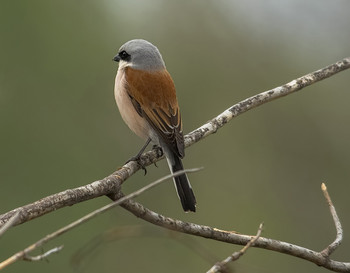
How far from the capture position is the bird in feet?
13.3

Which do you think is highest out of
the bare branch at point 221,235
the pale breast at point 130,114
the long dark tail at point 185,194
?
the pale breast at point 130,114

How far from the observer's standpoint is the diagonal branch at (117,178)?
91.7 inches

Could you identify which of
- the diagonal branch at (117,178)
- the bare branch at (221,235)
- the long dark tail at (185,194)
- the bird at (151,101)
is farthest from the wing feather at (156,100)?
the bare branch at (221,235)

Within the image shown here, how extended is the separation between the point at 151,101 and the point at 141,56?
17.1 inches

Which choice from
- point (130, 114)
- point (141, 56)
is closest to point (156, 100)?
point (130, 114)

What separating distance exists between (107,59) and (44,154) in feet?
5.68

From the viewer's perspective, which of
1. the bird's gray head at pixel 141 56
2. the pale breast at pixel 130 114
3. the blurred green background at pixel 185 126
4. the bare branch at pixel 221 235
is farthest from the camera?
the blurred green background at pixel 185 126

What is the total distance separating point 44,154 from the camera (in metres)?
6.30

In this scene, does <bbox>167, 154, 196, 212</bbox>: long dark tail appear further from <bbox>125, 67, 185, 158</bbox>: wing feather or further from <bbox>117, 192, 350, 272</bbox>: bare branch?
<bbox>117, 192, 350, 272</bbox>: bare branch

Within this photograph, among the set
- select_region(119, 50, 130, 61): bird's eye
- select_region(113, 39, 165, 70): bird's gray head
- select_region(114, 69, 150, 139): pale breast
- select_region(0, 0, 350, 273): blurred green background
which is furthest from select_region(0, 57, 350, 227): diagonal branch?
select_region(0, 0, 350, 273): blurred green background

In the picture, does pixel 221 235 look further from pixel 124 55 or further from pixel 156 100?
pixel 124 55

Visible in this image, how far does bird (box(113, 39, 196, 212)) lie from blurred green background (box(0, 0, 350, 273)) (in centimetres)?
165

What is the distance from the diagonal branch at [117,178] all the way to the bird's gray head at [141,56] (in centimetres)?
66

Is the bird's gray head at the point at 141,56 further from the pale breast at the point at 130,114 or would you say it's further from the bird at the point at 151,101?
the pale breast at the point at 130,114
